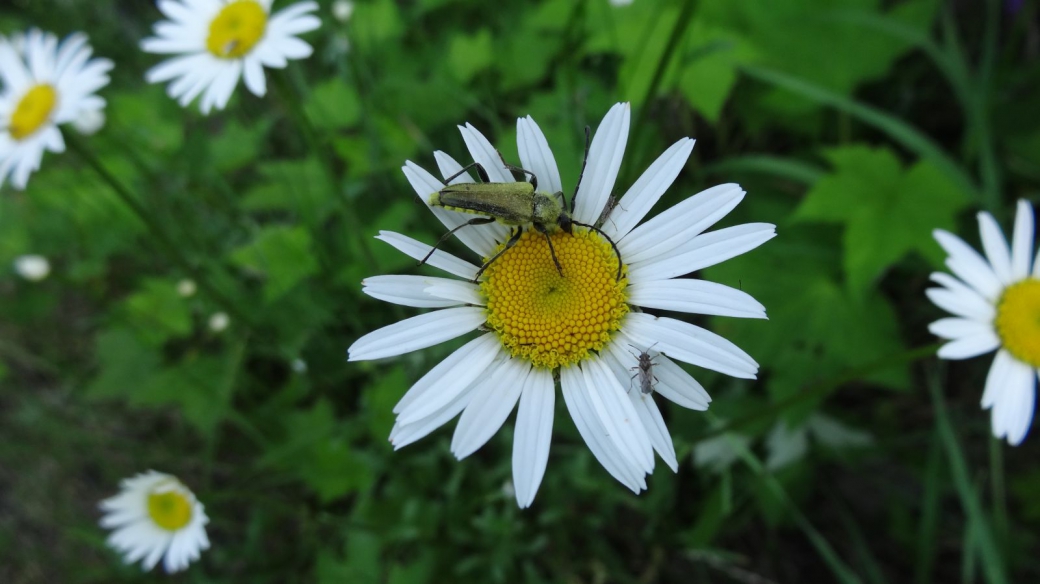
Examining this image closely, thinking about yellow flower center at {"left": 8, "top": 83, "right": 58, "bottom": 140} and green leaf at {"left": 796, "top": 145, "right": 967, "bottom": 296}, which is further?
yellow flower center at {"left": 8, "top": 83, "right": 58, "bottom": 140}

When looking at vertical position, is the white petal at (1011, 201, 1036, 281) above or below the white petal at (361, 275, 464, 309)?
above

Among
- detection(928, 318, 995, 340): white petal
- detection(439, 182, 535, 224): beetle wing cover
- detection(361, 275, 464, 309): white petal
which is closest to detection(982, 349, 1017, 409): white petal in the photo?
detection(928, 318, 995, 340): white petal

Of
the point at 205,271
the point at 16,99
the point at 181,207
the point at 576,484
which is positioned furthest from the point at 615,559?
the point at 16,99

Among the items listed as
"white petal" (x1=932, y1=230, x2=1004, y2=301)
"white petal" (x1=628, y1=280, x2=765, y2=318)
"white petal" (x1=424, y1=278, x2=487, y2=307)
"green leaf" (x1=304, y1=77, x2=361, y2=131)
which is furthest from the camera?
"green leaf" (x1=304, y1=77, x2=361, y2=131)

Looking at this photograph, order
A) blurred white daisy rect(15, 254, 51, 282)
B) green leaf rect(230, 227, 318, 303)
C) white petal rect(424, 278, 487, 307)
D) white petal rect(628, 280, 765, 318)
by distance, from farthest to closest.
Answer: blurred white daisy rect(15, 254, 51, 282) < green leaf rect(230, 227, 318, 303) < white petal rect(424, 278, 487, 307) < white petal rect(628, 280, 765, 318)

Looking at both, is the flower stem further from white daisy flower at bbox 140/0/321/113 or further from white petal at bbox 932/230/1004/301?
white petal at bbox 932/230/1004/301

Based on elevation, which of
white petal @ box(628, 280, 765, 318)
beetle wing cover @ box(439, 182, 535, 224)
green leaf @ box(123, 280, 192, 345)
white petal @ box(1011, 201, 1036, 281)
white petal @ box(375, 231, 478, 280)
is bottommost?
white petal @ box(628, 280, 765, 318)

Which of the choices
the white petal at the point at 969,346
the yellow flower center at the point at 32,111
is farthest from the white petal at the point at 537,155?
the yellow flower center at the point at 32,111
